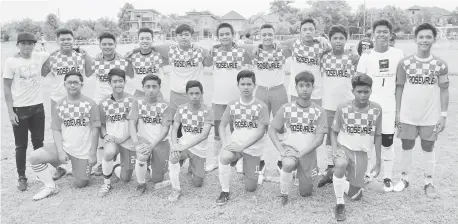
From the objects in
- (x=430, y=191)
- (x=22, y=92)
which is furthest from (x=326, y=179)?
(x=22, y=92)

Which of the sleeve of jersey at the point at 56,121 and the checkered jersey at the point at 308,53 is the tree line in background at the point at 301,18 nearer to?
the checkered jersey at the point at 308,53

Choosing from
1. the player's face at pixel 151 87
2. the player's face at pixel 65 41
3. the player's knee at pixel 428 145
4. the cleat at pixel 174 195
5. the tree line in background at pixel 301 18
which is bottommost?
the cleat at pixel 174 195

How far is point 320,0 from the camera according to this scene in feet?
265

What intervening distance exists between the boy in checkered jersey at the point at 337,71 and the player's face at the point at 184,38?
207cm

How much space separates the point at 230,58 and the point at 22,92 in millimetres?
3069

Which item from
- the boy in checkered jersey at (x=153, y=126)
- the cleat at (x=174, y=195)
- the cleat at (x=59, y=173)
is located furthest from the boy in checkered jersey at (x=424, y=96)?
Result: the cleat at (x=59, y=173)

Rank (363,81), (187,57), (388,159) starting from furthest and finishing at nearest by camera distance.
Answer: (187,57) < (388,159) < (363,81)

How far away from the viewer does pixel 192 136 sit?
5047 millimetres

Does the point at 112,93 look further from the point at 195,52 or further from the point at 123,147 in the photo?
the point at 195,52

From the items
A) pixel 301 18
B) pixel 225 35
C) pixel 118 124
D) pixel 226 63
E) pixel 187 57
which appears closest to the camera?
pixel 118 124

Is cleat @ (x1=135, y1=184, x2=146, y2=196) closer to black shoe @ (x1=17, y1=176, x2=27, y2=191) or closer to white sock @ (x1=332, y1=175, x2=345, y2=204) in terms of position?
black shoe @ (x1=17, y1=176, x2=27, y2=191)

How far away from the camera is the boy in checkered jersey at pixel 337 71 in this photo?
16.8ft

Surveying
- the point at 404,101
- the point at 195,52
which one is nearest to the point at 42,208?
the point at 195,52

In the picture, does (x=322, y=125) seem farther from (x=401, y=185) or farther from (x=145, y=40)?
(x=145, y=40)
